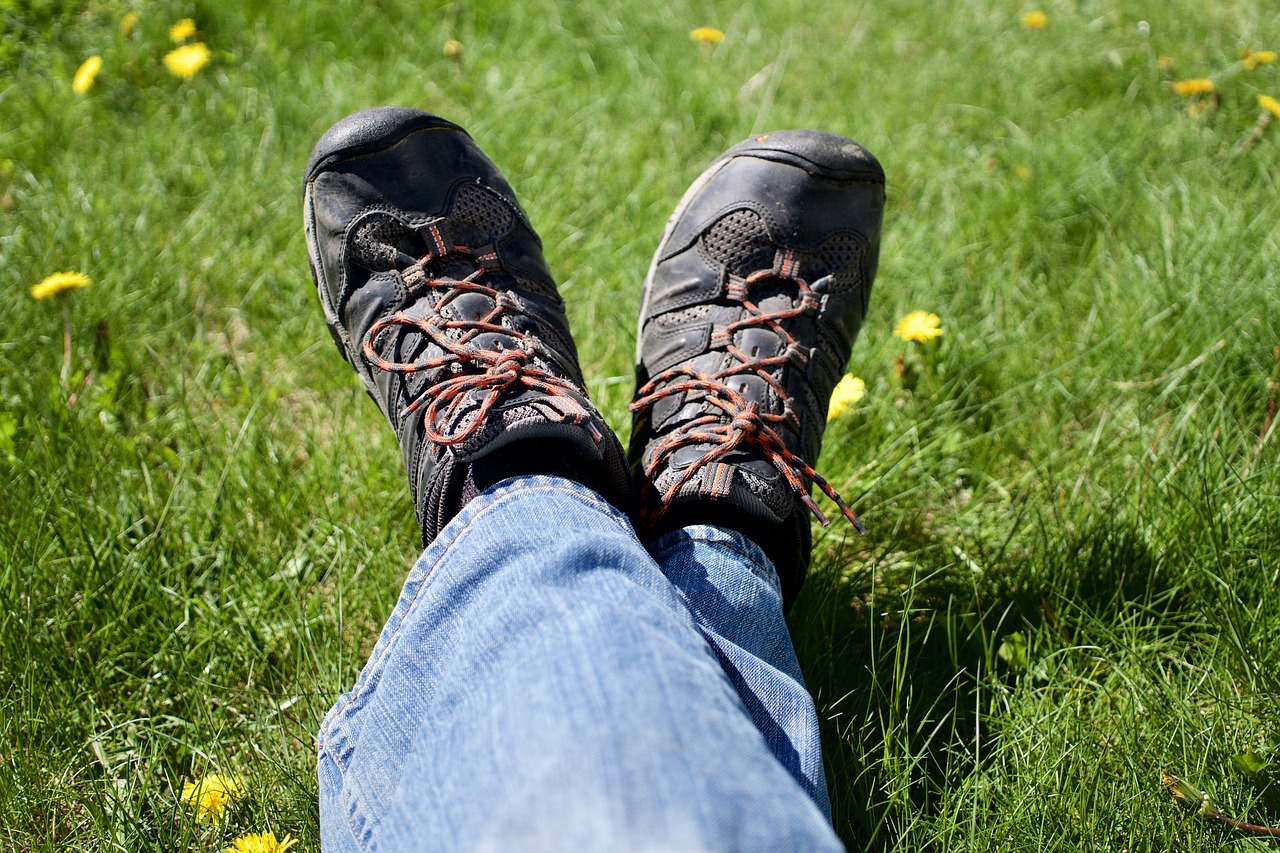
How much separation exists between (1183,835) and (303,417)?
157 cm

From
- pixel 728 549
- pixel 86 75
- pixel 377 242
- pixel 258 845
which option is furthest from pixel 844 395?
pixel 86 75

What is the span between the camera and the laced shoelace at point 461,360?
1.32m

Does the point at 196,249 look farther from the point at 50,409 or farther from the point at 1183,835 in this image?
the point at 1183,835

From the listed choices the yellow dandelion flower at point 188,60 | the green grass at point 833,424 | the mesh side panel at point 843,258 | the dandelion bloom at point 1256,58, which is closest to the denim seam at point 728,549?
the green grass at point 833,424

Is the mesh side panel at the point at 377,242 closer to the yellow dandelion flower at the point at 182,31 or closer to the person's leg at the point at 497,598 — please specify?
the person's leg at the point at 497,598

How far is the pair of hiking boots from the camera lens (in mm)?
1319

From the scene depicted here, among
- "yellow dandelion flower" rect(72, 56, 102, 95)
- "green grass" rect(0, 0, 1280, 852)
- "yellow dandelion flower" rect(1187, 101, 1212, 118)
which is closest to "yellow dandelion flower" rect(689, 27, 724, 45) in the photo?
"green grass" rect(0, 0, 1280, 852)

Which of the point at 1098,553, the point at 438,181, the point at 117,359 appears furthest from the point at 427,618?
the point at 117,359

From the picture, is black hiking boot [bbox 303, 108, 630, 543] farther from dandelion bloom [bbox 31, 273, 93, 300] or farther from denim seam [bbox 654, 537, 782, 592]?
dandelion bloom [bbox 31, 273, 93, 300]

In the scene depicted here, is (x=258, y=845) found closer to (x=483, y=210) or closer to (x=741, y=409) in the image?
(x=741, y=409)

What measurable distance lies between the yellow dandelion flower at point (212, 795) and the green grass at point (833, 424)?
0.07 feet

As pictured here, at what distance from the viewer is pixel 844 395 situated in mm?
1759

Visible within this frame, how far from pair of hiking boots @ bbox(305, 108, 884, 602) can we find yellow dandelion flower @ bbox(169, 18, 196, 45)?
136 centimetres

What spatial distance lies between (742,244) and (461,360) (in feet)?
1.81
